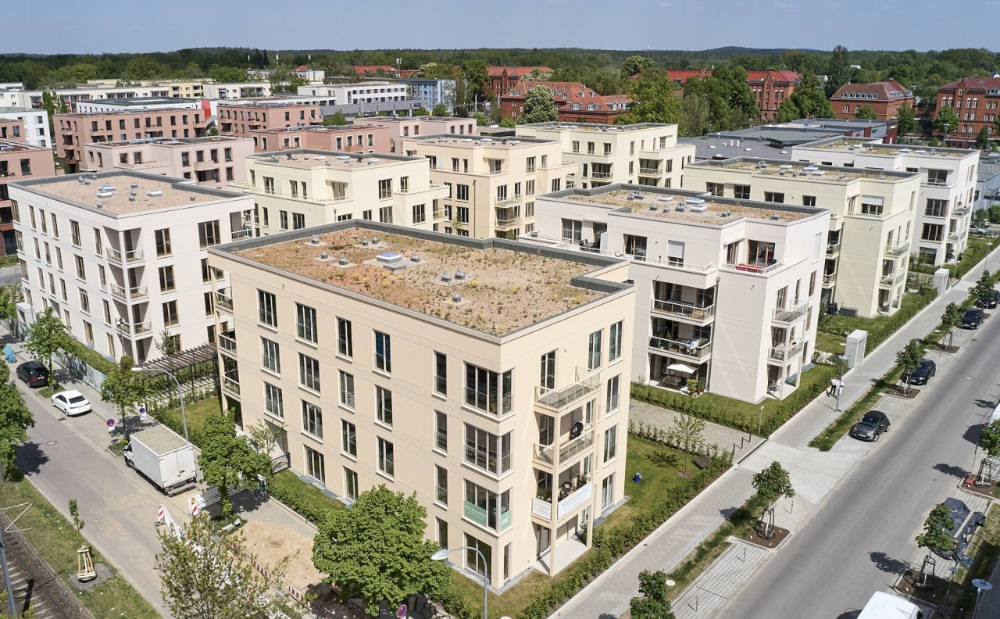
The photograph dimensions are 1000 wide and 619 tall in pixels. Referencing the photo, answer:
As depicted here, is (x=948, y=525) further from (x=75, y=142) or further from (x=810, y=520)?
(x=75, y=142)

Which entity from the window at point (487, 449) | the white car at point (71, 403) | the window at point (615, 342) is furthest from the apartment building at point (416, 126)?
the window at point (487, 449)

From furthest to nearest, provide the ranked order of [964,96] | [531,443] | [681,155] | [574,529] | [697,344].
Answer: [964,96] < [681,155] < [697,344] < [574,529] < [531,443]

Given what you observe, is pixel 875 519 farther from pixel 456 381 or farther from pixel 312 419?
pixel 312 419

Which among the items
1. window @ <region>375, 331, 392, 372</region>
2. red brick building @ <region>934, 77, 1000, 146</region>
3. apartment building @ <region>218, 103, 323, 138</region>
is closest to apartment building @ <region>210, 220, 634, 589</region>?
window @ <region>375, 331, 392, 372</region>

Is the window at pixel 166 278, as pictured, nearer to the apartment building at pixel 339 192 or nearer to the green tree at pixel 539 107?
the apartment building at pixel 339 192

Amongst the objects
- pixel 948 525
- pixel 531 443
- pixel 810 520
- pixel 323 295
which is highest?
pixel 323 295

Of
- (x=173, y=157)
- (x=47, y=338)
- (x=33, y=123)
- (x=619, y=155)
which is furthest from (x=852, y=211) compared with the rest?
(x=33, y=123)

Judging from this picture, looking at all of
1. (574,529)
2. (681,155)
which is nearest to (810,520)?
(574,529)

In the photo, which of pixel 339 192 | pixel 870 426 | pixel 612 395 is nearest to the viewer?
pixel 612 395
